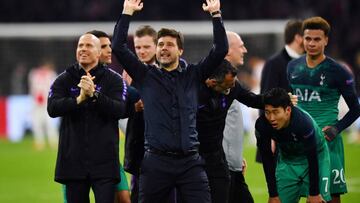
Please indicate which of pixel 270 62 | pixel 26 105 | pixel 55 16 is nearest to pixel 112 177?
pixel 270 62

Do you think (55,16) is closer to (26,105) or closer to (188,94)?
(26,105)

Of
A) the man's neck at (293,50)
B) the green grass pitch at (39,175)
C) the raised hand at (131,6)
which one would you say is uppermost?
the raised hand at (131,6)

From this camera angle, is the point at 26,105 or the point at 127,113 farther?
the point at 26,105

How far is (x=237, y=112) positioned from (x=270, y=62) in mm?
1422

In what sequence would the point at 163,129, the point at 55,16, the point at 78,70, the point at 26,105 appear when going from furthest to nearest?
the point at 55,16, the point at 26,105, the point at 78,70, the point at 163,129

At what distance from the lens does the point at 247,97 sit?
28.9 feet

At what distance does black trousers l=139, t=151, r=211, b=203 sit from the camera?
795 cm

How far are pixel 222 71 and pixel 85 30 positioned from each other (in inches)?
701

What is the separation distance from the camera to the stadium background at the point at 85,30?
17328mm

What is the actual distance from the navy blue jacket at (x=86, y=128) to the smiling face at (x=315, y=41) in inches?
75.5

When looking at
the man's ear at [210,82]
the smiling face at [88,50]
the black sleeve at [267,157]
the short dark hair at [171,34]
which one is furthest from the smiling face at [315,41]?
the smiling face at [88,50]

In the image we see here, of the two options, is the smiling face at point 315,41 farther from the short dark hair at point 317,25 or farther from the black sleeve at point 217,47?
the black sleeve at point 217,47

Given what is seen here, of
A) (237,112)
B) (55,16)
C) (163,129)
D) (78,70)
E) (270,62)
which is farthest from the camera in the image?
(55,16)

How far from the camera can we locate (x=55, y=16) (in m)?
29.5
